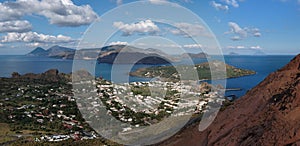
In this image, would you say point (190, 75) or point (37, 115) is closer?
point (37, 115)

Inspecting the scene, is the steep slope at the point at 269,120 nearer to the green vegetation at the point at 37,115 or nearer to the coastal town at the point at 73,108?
the green vegetation at the point at 37,115

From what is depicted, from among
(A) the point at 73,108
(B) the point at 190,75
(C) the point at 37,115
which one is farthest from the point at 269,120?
(B) the point at 190,75

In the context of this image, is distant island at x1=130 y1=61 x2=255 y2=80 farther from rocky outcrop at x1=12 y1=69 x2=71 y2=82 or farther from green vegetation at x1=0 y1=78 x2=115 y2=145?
green vegetation at x1=0 y1=78 x2=115 y2=145

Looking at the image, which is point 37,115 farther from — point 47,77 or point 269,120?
point 269,120

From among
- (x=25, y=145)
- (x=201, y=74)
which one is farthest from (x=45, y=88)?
(x=201, y=74)

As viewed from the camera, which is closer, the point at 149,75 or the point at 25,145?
the point at 25,145

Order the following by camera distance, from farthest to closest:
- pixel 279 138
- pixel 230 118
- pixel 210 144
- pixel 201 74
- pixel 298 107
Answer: pixel 201 74 → pixel 230 118 → pixel 210 144 → pixel 298 107 → pixel 279 138

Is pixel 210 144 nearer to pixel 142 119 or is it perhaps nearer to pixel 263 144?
pixel 263 144

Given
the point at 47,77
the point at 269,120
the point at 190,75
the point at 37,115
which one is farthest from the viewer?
the point at 190,75

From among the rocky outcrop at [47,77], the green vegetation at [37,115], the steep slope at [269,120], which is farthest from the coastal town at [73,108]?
the steep slope at [269,120]
